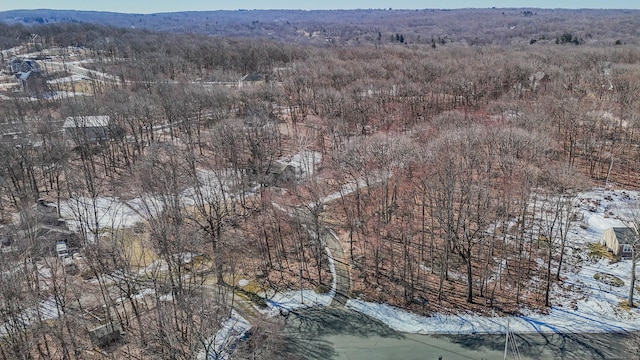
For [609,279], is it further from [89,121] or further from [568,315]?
[89,121]

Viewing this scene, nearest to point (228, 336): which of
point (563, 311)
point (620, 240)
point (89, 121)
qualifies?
point (563, 311)

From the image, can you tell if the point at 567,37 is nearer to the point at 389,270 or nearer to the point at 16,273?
the point at 389,270

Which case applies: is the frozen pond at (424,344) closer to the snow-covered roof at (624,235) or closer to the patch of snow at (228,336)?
the patch of snow at (228,336)

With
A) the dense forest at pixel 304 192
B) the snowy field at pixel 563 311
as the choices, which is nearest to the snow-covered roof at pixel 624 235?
the snowy field at pixel 563 311

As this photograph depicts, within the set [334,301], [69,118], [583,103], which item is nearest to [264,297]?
[334,301]

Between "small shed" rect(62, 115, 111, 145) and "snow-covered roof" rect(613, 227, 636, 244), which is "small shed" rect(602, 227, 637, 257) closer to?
"snow-covered roof" rect(613, 227, 636, 244)

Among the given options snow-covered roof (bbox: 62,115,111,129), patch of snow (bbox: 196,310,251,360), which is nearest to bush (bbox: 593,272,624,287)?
patch of snow (bbox: 196,310,251,360)
